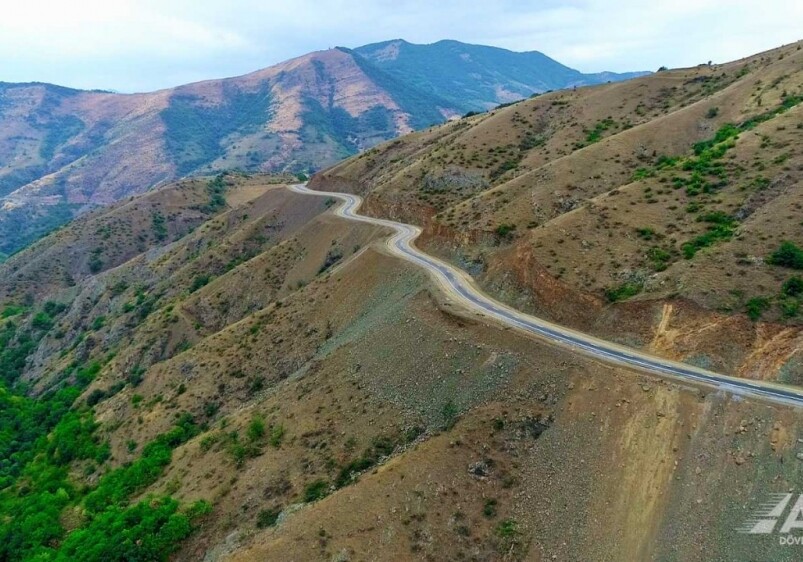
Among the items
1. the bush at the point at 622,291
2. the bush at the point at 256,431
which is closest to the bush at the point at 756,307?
→ the bush at the point at 622,291

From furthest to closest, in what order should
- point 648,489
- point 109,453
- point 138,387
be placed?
point 138,387, point 109,453, point 648,489

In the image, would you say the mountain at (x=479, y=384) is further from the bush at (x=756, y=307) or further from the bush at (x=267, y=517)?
the bush at (x=267, y=517)

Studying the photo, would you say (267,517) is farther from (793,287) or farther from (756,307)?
(793,287)

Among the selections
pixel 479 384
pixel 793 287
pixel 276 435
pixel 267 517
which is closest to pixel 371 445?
pixel 267 517

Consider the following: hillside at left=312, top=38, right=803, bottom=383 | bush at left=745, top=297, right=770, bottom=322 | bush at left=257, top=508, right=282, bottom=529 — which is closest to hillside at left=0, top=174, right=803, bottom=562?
bush at left=257, top=508, right=282, bottom=529

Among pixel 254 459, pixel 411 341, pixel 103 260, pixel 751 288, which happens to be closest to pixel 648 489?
pixel 751 288

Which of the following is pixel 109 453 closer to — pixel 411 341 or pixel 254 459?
pixel 254 459
